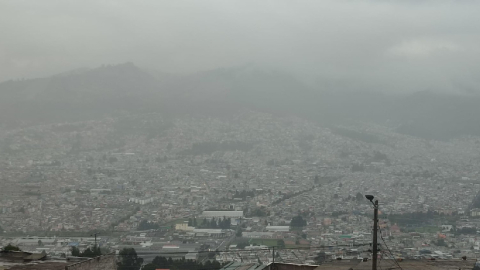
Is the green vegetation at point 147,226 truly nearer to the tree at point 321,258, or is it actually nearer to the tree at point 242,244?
the tree at point 242,244

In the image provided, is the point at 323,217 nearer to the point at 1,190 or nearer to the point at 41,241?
the point at 41,241

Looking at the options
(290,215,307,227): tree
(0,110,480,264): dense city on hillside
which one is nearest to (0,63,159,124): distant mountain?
(0,110,480,264): dense city on hillside

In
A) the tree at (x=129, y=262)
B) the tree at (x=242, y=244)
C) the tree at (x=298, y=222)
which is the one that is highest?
the tree at (x=298, y=222)

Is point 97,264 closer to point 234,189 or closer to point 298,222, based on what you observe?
point 298,222

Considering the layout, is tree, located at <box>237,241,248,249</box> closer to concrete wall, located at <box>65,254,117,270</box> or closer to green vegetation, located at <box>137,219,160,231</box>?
green vegetation, located at <box>137,219,160,231</box>

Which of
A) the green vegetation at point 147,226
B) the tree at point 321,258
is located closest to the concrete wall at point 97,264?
the tree at point 321,258

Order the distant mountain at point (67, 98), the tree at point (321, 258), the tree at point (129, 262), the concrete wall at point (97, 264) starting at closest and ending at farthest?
1. the concrete wall at point (97, 264)
2. the tree at point (321, 258)
3. the tree at point (129, 262)
4. the distant mountain at point (67, 98)
